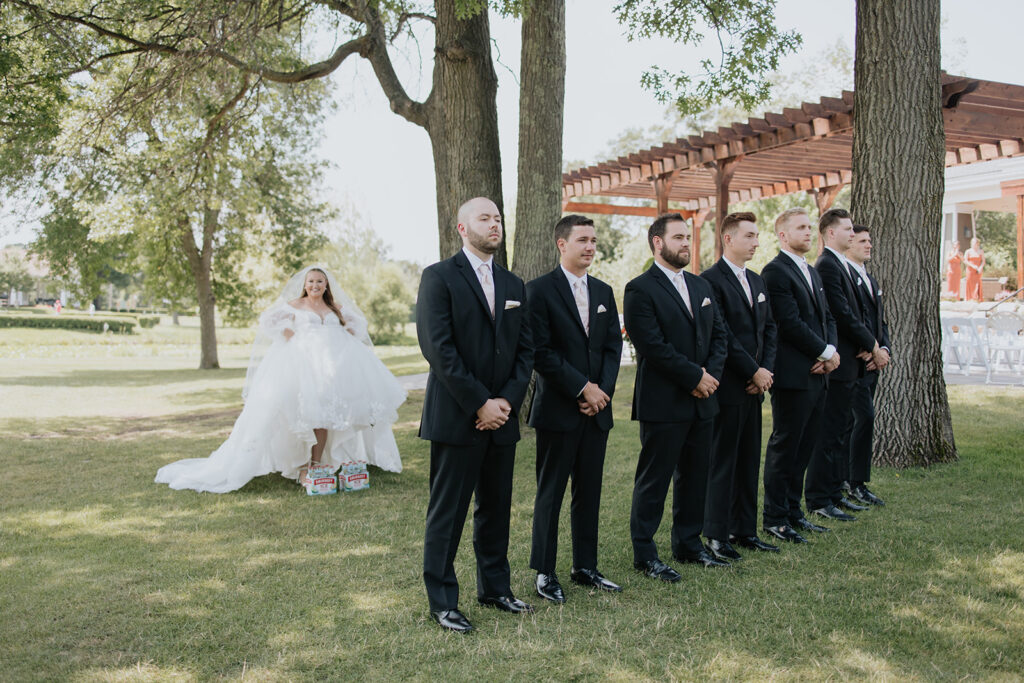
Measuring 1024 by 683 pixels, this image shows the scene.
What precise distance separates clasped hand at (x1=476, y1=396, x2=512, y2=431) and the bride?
145 inches

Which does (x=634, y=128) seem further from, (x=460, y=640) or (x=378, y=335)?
(x=460, y=640)

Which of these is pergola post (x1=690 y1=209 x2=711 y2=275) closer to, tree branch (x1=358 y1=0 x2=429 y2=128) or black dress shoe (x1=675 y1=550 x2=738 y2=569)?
tree branch (x1=358 y1=0 x2=429 y2=128)

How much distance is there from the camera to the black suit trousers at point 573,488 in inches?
188

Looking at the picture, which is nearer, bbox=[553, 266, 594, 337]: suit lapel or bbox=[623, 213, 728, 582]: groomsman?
bbox=[553, 266, 594, 337]: suit lapel

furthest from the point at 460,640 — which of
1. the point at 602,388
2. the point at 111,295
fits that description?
the point at 111,295

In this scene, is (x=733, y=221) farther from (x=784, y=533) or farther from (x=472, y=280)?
(x=784, y=533)

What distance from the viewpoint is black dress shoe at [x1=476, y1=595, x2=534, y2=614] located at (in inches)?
177

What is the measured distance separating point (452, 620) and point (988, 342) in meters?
12.5

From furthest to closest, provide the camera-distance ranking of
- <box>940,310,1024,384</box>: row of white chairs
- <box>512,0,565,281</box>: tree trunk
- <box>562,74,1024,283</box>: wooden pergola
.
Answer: <box>940,310,1024,384</box>: row of white chairs → <box>562,74,1024,283</box>: wooden pergola → <box>512,0,565,281</box>: tree trunk

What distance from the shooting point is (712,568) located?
5.18m

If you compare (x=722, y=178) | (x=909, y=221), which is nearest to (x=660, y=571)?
(x=909, y=221)

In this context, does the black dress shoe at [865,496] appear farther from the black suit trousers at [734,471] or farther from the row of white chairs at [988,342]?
the row of white chairs at [988,342]

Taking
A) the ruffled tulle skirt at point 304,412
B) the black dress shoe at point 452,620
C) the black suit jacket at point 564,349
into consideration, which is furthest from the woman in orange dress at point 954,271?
the black dress shoe at point 452,620

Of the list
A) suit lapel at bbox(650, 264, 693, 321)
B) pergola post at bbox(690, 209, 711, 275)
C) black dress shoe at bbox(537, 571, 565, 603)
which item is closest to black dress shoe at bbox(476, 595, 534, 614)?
black dress shoe at bbox(537, 571, 565, 603)
